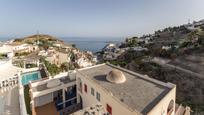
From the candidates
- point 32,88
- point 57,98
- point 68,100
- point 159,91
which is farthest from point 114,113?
point 32,88

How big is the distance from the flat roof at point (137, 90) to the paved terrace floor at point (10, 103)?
25.7ft

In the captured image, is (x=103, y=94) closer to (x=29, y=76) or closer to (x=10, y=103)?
(x=10, y=103)

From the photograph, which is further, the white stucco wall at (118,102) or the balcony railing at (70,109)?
the balcony railing at (70,109)

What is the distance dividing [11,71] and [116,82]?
51.3 feet

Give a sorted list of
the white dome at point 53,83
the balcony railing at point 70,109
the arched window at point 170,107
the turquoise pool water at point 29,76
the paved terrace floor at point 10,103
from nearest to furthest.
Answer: the arched window at point 170,107
the paved terrace floor at point 10,103
the balcony railing at point 70,109
the white dome at point 53,83
the turquoise pool water at point 29,76

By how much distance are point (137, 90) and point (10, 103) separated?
43.1ft

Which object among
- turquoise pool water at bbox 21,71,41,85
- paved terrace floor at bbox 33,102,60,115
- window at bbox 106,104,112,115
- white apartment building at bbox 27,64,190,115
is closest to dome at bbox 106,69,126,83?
white apartment building at bbox 27,64,190,115

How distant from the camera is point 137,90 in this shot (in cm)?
1348

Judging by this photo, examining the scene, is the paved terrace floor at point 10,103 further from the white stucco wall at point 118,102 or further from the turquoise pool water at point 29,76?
the white stucco wall at point 118,102

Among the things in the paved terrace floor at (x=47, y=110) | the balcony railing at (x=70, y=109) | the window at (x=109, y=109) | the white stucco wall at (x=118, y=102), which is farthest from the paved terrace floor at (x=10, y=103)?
the window at (x=109, y=109)

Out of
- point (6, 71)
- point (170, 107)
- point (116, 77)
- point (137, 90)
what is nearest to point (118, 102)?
point (137, 90)

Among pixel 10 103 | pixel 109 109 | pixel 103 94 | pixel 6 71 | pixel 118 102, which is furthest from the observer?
pixel 6 71

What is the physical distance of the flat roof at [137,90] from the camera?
1132cm

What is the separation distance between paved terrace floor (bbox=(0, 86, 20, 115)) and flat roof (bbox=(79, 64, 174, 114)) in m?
7.82
